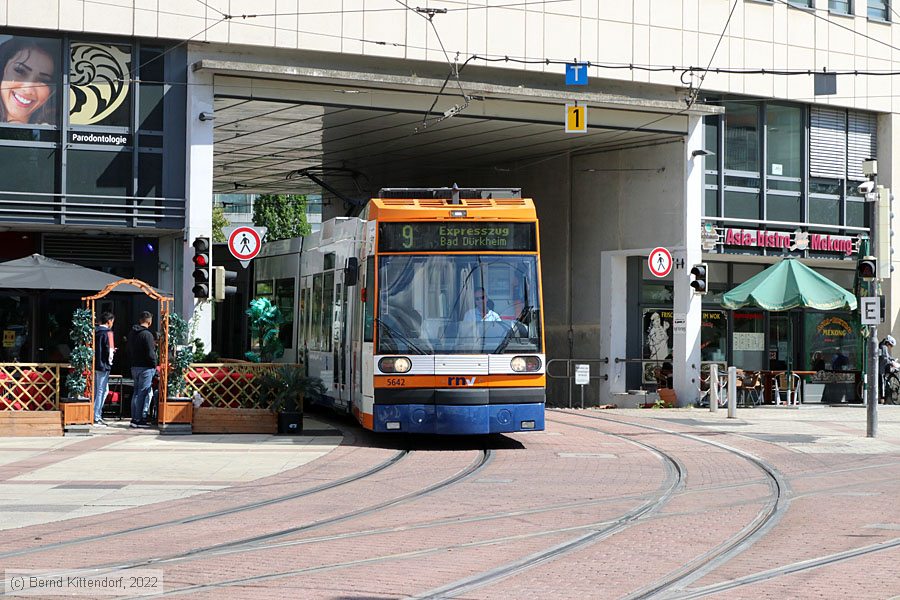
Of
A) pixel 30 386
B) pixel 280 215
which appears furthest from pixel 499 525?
pixel 280 215

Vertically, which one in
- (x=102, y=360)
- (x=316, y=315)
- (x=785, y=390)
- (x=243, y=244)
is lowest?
(x=785, y=390)

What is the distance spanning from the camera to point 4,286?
832 inches

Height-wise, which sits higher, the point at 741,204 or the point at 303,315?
the point at 741,204


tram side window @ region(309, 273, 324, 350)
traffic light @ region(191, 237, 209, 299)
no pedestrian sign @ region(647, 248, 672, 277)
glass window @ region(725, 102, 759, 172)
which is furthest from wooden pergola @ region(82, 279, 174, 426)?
glass window @ region(725, 102, 759, 172)

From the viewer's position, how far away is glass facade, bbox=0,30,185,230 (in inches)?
941

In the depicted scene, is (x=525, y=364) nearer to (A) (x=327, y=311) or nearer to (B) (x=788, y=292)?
(A) (x=327, y=311)

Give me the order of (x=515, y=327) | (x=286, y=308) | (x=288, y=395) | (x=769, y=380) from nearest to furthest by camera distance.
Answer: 1. (x=515, y=327)
2. (x=288, y=395)
3. (x=286, y=308)
4. (x=769, y=380)

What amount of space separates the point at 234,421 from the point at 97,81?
25.5ft

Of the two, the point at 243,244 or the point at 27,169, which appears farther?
the point at 27,169

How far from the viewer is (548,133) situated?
29453 mm

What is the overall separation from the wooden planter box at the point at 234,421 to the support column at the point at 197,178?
4.15 m

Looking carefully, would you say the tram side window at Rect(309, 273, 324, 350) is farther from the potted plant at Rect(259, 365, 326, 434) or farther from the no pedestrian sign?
the no pedestrian sign

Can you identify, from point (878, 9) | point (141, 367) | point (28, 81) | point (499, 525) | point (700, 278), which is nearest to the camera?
point (499, 525)

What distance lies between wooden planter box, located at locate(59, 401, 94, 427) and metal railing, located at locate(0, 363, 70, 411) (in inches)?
19.7
